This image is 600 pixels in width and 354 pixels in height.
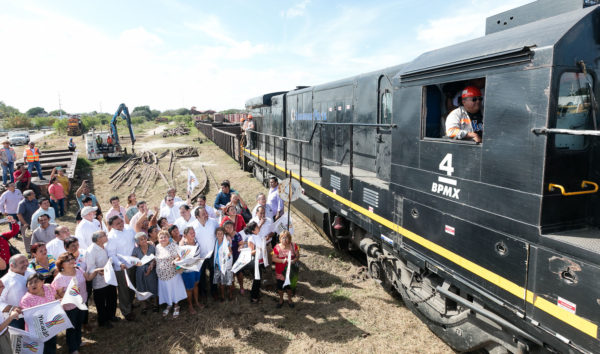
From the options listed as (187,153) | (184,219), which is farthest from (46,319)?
(187,153)

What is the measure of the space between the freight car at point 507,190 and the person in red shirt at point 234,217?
10.6ft

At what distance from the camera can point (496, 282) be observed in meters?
3.39

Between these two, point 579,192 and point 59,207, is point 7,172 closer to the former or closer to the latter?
point 59,207

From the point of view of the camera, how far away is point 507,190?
10.8 ft

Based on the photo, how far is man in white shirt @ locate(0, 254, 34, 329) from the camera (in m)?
4.35

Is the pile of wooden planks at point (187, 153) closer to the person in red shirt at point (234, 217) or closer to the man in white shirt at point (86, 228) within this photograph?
the person in red shirt at point (234, 217)

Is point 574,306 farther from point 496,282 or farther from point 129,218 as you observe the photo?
point 129,218

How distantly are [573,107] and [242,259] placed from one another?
5.29 metres

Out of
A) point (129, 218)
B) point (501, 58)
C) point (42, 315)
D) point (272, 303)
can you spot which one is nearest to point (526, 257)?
point (501, 58)

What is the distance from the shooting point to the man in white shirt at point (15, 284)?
435 centimetres

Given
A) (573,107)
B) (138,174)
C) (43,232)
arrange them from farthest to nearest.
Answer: (138,174) < (43,232) < (573,107)

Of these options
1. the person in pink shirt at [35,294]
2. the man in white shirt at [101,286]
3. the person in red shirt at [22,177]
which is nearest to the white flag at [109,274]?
the man in white shirt at [101,286]

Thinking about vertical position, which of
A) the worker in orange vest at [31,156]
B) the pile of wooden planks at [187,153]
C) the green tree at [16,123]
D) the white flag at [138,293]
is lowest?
the white flag at [138,293]

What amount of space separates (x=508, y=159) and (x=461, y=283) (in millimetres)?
1490
